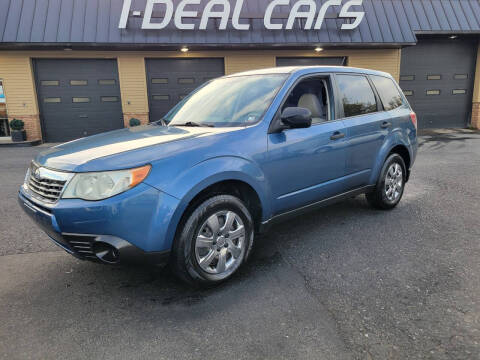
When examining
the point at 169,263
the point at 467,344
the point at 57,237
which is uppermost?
the point at 57,237

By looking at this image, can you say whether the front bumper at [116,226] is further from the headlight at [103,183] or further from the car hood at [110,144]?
the car hood at [110,144]

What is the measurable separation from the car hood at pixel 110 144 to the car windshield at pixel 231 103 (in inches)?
10.1

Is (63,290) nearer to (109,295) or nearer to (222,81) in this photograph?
(109,295)

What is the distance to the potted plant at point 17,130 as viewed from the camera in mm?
13141

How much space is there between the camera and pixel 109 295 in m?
2.88

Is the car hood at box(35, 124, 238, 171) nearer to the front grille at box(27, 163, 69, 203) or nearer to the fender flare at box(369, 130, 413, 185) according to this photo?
the front grille at box(27, 163, 69, 203)

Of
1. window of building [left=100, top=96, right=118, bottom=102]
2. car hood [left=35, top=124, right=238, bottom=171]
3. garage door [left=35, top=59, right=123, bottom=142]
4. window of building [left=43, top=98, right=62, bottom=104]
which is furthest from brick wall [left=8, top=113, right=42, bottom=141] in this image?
car hood [left=35, top=124, right=238, bottom=171]

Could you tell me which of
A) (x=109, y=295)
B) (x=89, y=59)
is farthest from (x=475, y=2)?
(x=109, y=295)

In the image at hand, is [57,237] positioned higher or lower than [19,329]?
higher

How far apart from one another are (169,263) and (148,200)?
570 mm

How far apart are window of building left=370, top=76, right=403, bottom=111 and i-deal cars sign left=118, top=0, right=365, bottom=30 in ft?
31.3

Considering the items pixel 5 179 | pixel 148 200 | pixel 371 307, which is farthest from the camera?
pixel 5 179

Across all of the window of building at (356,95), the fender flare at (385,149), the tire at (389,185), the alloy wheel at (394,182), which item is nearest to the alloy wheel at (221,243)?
the window of building at (356,95)

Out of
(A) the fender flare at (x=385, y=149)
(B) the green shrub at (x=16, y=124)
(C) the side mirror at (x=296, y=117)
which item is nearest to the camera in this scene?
(C) the side mirror at (x=296, y=117)
